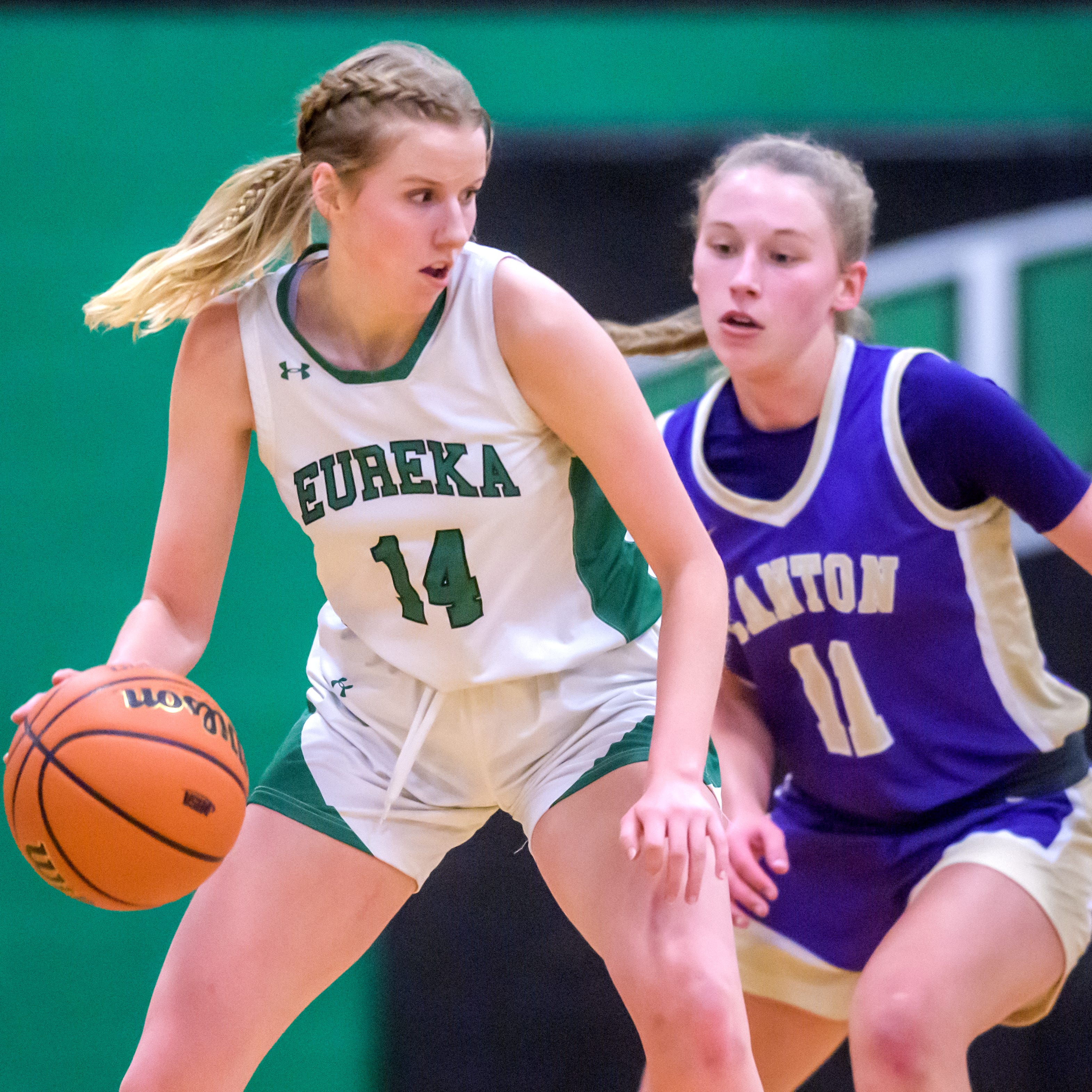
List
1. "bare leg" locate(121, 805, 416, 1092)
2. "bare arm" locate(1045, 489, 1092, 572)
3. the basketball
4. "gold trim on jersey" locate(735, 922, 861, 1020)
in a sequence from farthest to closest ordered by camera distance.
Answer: "gold trim on jersey" locate(735, 922, 861, 1020) → "bare arm" locate(1045, 489, 1092, 572) → "bare leg" locate(121, 805, 416, 1092) → the basketball

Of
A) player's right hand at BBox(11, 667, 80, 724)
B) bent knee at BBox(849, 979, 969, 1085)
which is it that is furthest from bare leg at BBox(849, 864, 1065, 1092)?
player's right hand at BBox(11, 667, 80, 724)

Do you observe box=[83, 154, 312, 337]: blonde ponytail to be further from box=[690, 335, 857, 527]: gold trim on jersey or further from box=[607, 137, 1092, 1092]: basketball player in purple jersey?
box=[690, 335, 857, 527]: gold trim on jersey

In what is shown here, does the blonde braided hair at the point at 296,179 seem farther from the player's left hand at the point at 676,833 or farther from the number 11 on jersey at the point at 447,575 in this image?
the player's left hand at the point at 676,833

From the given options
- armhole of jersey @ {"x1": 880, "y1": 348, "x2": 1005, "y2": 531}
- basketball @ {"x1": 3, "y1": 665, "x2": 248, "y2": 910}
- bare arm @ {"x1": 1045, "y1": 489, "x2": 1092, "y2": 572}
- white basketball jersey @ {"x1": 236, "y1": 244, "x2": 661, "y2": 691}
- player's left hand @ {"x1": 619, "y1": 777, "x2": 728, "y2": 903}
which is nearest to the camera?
player's left hand @ {"x1": 619, "y1": 777, "x2": 728, "y2": 903}

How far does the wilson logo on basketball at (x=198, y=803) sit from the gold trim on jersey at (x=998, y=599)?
136 cm

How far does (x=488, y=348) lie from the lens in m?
2.15

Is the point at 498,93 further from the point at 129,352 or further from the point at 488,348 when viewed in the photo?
the point at 488,348

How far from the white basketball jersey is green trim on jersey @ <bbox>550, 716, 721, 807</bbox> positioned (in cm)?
15

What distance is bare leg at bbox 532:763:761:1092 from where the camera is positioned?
74.1 inches

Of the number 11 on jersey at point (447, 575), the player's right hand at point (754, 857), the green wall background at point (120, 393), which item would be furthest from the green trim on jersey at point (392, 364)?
the green wall background at point (120, 393)

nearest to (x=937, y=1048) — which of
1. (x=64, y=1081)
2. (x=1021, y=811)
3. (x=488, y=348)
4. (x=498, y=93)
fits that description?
(x=1021, y=811)

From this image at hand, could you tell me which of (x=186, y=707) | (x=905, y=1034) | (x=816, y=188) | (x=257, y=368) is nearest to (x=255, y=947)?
(x=186, y=707)

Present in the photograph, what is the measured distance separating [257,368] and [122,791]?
66cm

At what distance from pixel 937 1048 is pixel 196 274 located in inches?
68.2
